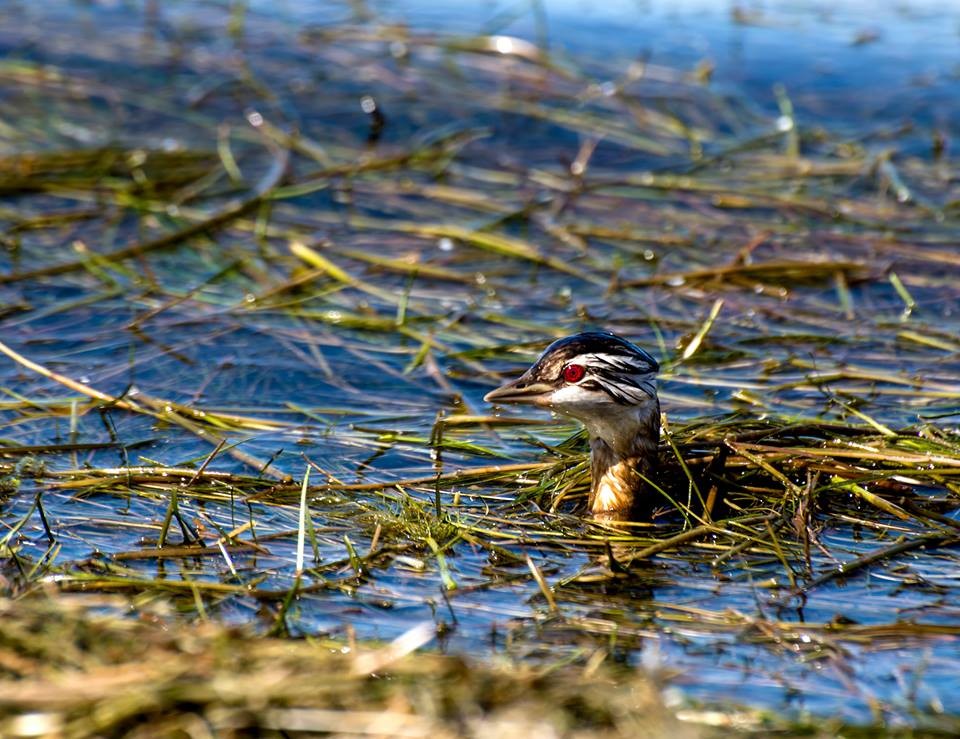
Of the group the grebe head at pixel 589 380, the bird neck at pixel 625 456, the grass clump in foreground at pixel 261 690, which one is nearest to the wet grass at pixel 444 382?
the grass clump in foreground at pixel 261 690

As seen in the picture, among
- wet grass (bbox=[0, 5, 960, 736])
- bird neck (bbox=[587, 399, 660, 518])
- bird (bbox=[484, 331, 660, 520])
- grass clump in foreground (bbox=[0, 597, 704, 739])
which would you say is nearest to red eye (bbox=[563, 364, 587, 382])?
bird (bbox=[484, 331, 660, 520])

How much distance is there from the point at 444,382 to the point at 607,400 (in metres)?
2.23

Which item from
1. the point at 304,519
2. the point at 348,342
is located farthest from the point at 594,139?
the point at 304,519

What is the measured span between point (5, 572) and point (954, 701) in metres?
3.13

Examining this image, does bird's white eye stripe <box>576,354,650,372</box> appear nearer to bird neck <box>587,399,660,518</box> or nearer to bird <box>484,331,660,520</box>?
bird <box>484,331,660,520</box>

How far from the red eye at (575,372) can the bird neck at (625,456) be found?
0.26m

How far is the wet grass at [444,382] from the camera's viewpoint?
4609 millimetres

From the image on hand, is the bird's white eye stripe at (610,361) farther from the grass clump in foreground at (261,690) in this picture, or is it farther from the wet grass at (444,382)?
the grass clump in foreground at (261,690)

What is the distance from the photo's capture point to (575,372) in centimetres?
586

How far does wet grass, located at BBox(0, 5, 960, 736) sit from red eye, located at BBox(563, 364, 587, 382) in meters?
0.56

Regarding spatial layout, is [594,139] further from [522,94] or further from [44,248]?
[44,248]

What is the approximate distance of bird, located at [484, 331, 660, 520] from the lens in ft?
19.2

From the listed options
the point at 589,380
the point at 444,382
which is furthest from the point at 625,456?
the point at 444,382

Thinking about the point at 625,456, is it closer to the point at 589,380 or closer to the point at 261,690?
the point at 589,380
